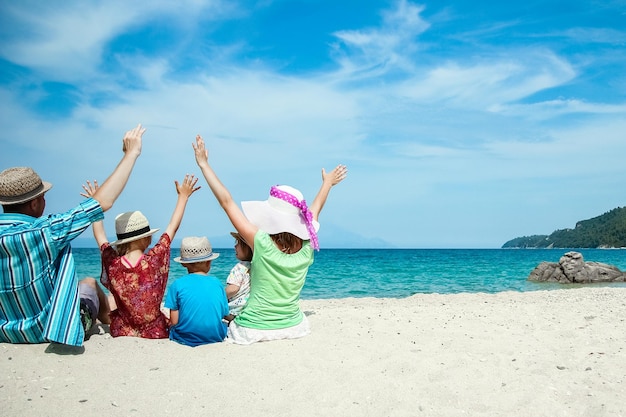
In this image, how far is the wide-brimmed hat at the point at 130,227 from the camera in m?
5.24

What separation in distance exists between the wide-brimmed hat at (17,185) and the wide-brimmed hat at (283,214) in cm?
193

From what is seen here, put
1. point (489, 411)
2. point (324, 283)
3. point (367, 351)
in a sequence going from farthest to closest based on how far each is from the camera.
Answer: point (324, 283) → point (367, 351) → point (489, 411)

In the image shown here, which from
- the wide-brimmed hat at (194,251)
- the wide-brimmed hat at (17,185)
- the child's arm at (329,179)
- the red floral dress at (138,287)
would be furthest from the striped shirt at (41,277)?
the child's arm at (329,179)

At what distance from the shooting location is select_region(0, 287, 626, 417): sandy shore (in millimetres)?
3938

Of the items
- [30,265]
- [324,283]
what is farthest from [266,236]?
[324,283]

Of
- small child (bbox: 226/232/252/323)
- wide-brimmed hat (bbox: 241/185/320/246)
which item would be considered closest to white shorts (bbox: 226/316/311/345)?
small child (bbox: 226/232/252/323)

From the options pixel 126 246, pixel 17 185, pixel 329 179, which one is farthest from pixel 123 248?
pixel 329 179

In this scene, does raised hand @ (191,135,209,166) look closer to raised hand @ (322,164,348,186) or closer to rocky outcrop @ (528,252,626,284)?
raised hand @ (322,164,348,186)

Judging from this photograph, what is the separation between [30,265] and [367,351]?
126 inches

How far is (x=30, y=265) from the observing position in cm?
427

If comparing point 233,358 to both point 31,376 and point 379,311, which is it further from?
point 379,311

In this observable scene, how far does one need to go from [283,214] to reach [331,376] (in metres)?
1.65

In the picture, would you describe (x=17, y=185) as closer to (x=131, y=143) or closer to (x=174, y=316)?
(x=131, y=143)

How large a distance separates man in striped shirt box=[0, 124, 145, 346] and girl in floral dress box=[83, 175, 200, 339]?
2.33 feet
